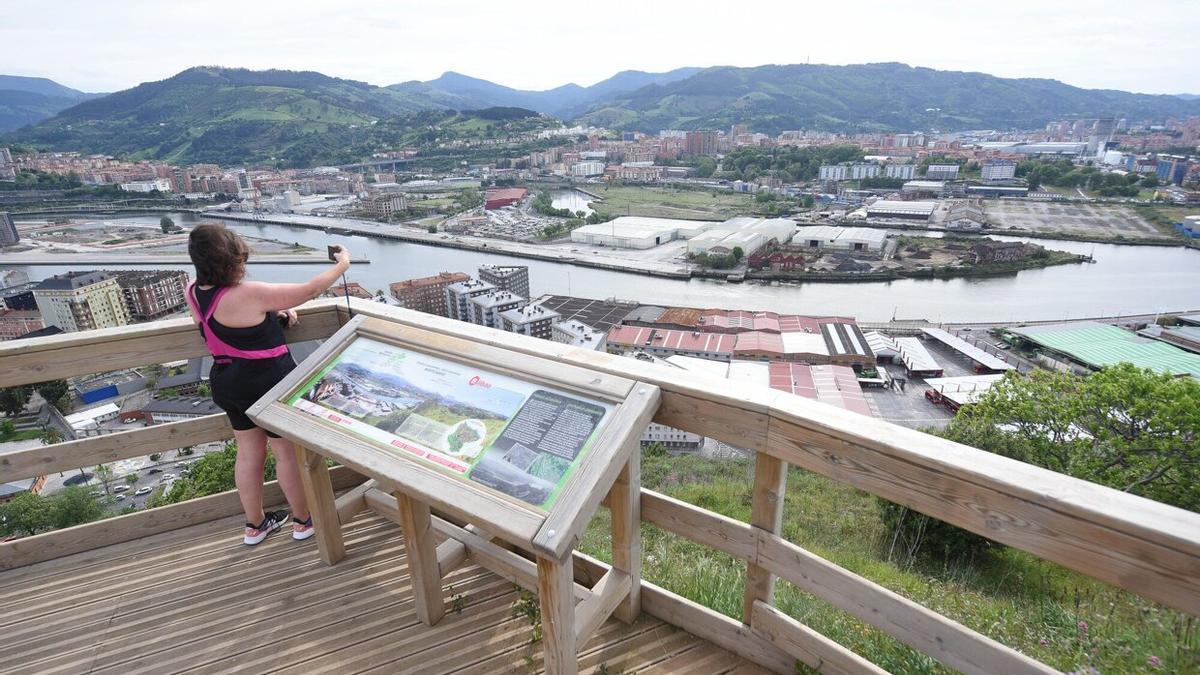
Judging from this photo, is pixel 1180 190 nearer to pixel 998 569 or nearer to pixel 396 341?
pixel 998 569

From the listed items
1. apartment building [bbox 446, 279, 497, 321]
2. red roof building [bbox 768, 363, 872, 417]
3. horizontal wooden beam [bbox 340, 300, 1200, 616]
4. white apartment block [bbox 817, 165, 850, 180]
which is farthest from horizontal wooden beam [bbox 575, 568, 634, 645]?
white apartment block [bbox 817, 165, 850, 180]

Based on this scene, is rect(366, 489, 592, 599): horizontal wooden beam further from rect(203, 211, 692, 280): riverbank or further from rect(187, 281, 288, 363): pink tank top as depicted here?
rect(203, 211, 692, 280): riverbank

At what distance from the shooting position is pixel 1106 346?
1462 cm

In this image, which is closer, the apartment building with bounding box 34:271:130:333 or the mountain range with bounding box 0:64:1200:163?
the apartment building with bounding box 34:271:130:333

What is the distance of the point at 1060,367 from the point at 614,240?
766 inches

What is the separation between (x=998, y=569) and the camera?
8.91 ft

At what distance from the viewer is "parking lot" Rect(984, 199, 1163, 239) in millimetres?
29359

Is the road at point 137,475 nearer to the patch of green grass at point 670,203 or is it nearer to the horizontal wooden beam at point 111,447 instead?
the horizontal wooden beam at point 111,447

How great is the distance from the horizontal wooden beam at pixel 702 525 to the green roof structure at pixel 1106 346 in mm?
15850

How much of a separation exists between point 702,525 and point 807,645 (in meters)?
0.26

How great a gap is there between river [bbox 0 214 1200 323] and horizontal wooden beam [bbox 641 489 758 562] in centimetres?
1978

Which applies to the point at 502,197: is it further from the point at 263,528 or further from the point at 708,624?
the point at 708,624

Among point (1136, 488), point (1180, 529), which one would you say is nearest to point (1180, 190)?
point (1136, 488)

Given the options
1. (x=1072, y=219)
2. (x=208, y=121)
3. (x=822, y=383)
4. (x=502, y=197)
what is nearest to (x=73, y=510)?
(x=822, y=383)
